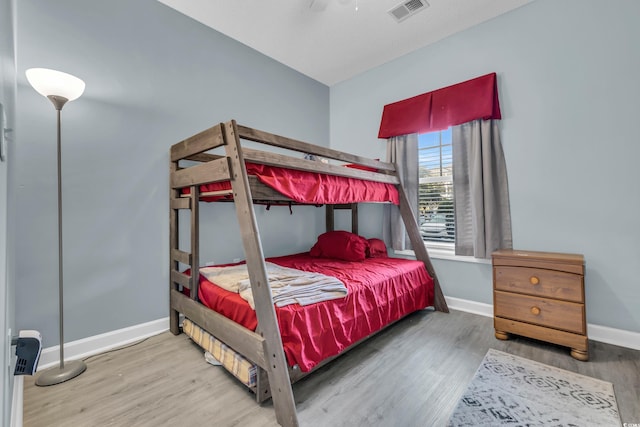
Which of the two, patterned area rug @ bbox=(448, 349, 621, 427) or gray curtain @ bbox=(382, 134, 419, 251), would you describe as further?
gray curtain @ bbox=(382, 134, 419, 251)

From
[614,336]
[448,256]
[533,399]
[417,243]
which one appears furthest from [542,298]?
[417,243]

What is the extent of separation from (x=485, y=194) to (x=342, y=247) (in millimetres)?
1387

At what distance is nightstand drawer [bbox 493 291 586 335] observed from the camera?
1.81 metres

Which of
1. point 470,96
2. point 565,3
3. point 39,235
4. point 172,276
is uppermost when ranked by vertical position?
point 565,3

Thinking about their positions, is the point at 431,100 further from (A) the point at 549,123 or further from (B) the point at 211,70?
(B) the point at 211,70

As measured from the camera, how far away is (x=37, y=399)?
1453 millimetres

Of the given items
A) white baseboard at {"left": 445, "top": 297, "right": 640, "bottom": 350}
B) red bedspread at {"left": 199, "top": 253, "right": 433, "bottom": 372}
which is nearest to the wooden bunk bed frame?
red bedspread at {"left": 199, "top": 253, "right": 433, "bottom": 372}

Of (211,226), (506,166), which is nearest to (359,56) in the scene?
(506,166)

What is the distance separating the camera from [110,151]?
2.05 metres

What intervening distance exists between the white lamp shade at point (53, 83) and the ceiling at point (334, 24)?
1.26 m

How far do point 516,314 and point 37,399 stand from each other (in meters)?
3.02

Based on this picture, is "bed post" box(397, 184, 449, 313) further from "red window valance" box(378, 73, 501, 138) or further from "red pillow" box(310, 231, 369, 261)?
"red window valance" box(378, 73, 501, 138)

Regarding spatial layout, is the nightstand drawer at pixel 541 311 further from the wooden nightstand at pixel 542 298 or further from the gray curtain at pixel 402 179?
the gray curtain at pixel 402 179

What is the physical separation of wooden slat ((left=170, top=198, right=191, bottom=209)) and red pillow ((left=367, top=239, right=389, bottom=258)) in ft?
5.86
